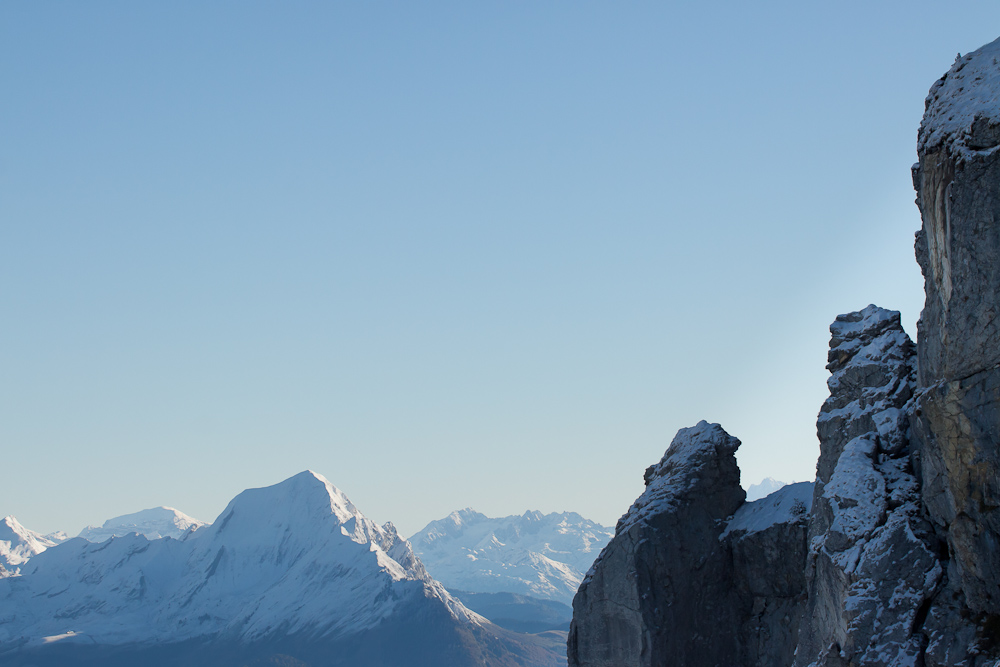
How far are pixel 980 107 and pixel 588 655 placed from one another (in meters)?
41.1

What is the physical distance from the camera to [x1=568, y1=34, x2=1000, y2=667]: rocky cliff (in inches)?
1524

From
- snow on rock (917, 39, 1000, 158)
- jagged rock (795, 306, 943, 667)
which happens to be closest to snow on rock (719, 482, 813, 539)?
jagged rock (795, 306, 943, 667)

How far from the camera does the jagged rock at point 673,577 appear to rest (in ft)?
198

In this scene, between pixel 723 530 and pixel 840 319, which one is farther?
pixel 723 530

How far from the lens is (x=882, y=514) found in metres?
45.2

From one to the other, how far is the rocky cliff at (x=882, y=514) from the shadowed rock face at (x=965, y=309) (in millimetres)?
69

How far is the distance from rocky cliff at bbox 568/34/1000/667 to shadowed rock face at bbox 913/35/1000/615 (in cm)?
7

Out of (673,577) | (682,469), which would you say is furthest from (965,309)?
(673,577)

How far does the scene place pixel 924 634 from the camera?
41781 millimetres

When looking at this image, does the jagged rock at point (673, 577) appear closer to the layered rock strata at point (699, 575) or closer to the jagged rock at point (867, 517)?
the layered rock strata at point (699, 575)

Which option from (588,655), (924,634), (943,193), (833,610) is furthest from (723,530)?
(943,193)

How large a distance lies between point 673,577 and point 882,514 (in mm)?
18698

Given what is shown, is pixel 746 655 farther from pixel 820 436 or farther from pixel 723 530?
pixel 820 436

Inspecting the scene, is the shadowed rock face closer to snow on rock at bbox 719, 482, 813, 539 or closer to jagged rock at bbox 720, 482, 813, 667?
jagged rock at bbox 720, 482, 813, 667
